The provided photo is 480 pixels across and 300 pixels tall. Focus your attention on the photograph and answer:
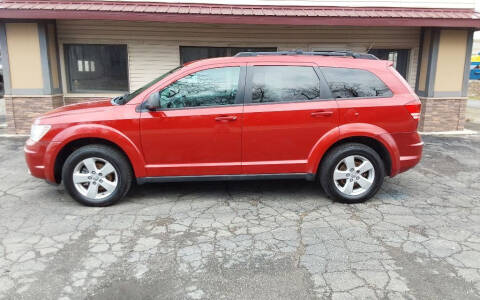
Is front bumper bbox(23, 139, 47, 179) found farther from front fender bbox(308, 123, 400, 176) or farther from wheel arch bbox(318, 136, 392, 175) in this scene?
wheel arch bbox(318, 136, 392, 175)

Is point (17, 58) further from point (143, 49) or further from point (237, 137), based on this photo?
point (237, 137)

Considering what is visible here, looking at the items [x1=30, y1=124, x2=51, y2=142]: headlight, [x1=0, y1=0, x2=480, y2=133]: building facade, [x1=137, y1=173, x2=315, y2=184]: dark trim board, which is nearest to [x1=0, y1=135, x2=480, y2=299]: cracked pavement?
[x1=137, y1=173, x2=315, y2=184]: dark trim board

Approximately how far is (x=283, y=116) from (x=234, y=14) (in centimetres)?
499

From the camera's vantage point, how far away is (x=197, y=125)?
4.42 metres

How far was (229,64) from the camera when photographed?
4602 millimetres

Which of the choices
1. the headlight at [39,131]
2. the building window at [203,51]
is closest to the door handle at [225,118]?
the headlight at [39,131]

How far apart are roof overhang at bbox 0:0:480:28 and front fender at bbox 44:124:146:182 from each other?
491cm

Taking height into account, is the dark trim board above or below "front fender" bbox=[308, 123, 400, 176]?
below

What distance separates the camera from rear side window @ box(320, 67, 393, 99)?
461cm

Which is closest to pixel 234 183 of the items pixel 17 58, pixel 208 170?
pixel 208 170

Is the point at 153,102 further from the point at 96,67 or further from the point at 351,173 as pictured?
the point at 96,67

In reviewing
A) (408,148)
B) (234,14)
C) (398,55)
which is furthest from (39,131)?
(398,55)

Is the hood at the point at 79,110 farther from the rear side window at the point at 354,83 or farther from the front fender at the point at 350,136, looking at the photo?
the rear side window at the point at 354,83

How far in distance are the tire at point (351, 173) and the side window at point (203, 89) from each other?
1.42m
